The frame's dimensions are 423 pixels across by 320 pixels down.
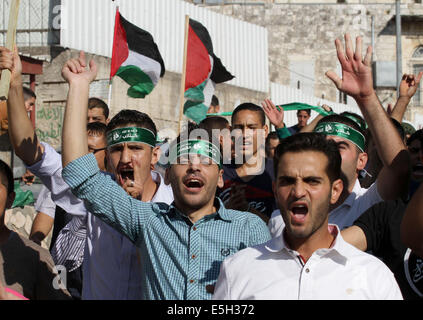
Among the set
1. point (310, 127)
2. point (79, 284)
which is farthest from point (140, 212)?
point (310, 127)

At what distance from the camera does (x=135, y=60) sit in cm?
734

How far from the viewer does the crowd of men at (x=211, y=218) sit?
2982 millimetres

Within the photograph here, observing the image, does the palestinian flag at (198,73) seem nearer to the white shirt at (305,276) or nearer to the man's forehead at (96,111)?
the man's forehead at (96,111)

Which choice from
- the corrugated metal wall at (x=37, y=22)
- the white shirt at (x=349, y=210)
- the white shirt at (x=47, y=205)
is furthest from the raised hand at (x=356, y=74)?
the corrugated metal wall at (x=37, y=22)

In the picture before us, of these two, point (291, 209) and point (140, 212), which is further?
point (140, 212)

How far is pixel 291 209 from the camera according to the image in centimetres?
310

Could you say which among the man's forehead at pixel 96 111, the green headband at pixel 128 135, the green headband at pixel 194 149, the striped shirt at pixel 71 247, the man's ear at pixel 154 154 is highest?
the man's forehead at pixel 96 111

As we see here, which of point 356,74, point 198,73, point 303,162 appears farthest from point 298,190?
point 198,73

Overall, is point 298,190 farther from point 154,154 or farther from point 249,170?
point 249,170

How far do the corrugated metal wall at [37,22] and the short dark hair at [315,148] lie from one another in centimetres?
1234

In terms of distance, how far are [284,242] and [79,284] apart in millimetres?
2514

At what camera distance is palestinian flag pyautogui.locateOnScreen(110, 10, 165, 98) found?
23.9 ft

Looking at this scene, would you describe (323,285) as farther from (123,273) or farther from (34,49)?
(34,49)
